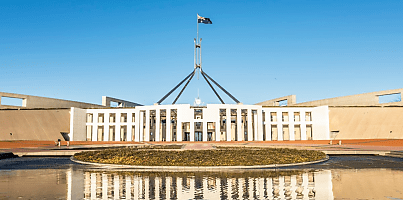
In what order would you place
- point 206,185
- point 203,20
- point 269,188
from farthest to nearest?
1. point 203,20
2. point 206,185
3. point 269,188

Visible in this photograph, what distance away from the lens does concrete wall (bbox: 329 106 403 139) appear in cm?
5253

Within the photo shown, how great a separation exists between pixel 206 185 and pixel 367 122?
2054 inches

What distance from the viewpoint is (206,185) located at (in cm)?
1105

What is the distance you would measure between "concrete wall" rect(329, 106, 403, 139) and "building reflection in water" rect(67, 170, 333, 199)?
44.6 meters

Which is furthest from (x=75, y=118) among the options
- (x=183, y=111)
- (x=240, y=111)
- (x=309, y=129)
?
(x=309, y=129)

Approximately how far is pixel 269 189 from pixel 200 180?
3033 millimetres

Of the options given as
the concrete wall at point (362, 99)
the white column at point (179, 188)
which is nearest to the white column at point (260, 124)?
the concrete wall at point (362, 99)

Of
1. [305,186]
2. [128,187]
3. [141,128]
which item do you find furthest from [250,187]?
[141,128]

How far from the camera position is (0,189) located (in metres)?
10.2

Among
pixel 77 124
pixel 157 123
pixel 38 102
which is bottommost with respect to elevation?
pixel 77 124

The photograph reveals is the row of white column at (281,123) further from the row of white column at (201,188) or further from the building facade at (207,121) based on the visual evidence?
the row of white column at (201,188)

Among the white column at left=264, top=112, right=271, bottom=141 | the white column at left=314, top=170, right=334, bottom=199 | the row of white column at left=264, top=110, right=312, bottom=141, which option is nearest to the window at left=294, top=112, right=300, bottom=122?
the row of white column at left=264, top=110, right=312, bottom=141

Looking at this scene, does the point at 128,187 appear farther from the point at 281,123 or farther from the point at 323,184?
the point at 281,123

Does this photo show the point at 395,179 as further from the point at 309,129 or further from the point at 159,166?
the point at 309,129
